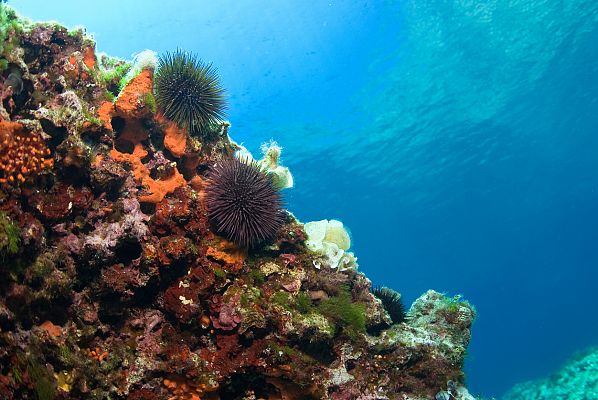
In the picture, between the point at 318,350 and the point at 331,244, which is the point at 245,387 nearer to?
the point at 318,350

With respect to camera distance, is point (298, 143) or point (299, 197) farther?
point (299, 197)

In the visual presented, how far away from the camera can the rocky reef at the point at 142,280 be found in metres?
4.21

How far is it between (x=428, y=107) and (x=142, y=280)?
38.0m

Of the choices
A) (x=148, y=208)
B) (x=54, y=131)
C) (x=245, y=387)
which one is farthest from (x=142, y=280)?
(x=54, y=131)

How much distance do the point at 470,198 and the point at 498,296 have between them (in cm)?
6111

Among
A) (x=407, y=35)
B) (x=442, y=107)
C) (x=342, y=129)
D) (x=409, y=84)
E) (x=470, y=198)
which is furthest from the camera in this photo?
(x=470, y=198)

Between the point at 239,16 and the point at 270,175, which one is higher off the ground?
the point at 239,16

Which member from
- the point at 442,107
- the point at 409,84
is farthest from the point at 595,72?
the point at 409,84

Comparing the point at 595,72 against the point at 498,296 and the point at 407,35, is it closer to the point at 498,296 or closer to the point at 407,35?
the point at 407,35

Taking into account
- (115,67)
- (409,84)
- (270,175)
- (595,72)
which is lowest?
(270,175)

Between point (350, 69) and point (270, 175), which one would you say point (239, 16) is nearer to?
point (350, 69)

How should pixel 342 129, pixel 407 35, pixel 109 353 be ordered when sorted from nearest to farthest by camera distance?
1. pixel 109 353
2. pixel 407 35
3. pixel 342 129

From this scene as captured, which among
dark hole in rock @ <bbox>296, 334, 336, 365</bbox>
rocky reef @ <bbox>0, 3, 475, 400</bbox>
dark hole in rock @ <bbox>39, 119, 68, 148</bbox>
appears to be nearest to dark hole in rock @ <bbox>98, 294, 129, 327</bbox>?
rocky reef @ <bbox>0, 3, 475, 400</bbox>

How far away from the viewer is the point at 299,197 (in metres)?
55.2
